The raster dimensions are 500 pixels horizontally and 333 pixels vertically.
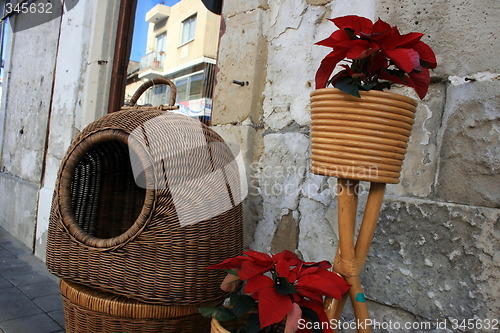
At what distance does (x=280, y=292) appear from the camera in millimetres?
900

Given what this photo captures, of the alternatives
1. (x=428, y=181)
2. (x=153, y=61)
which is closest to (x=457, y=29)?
(x=428, y=181)

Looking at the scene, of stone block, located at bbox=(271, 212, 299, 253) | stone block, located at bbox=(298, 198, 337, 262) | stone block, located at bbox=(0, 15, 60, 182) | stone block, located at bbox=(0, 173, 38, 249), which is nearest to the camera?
stone block, located at bbox=(298, 198, 337, 262)

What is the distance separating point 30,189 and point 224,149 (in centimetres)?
279

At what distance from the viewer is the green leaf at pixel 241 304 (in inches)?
37.6

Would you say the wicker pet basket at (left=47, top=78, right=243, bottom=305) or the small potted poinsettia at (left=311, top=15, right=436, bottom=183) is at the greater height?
the small potted poinsettia at (left=311, top=15, right=436, bottom=183)

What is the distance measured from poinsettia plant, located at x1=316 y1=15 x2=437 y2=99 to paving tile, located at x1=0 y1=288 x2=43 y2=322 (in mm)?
2091

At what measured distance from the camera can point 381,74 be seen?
941 millimetres

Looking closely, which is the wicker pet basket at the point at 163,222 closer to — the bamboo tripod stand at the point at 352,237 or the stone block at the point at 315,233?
the stone block at the point at 315,233

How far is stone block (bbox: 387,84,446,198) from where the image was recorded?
4.15 ft

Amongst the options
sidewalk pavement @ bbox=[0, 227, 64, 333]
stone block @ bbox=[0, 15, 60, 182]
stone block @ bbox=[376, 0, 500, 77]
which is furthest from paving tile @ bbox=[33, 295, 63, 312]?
stone block @ bbox=[376, 0, 500, 77]

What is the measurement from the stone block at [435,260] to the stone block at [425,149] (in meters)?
0.06

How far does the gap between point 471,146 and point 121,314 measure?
1.24m

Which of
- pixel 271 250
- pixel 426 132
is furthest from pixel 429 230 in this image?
pixel 271 250

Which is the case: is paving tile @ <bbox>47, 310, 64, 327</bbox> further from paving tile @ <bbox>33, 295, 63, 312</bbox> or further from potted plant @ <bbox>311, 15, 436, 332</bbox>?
potted plant @ <bbox>311, 15, 436, 332</bbox>
